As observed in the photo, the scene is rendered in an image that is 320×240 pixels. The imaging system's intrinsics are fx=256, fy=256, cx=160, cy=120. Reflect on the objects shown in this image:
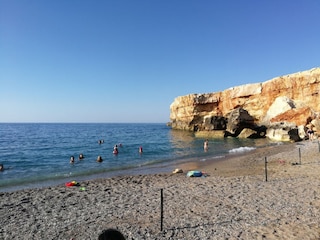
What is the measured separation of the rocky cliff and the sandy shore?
104ft

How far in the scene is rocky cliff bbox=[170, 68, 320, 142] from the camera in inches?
1796

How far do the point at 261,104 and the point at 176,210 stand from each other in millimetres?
51766

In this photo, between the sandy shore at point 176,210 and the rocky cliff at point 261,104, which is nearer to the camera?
the sandy shore at point 176,210

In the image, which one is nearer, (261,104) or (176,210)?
(176,210)

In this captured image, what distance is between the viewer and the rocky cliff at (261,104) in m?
45.6

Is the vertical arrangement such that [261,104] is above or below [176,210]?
above

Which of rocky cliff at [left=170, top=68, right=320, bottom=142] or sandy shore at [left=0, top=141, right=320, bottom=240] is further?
rocky cliff at [left=170, top=68, right=320, bottom=142]

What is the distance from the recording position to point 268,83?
2146 inches

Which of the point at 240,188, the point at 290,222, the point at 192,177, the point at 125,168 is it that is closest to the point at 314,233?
the point at 290,222

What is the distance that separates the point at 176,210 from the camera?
921cm

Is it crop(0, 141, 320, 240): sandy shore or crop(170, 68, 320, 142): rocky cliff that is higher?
crop(170, 68, 320, 142): rocky cliff

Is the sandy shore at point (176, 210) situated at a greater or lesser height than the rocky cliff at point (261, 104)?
lesser

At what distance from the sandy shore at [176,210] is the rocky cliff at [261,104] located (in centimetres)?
3163

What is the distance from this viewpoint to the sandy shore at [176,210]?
7.41m
